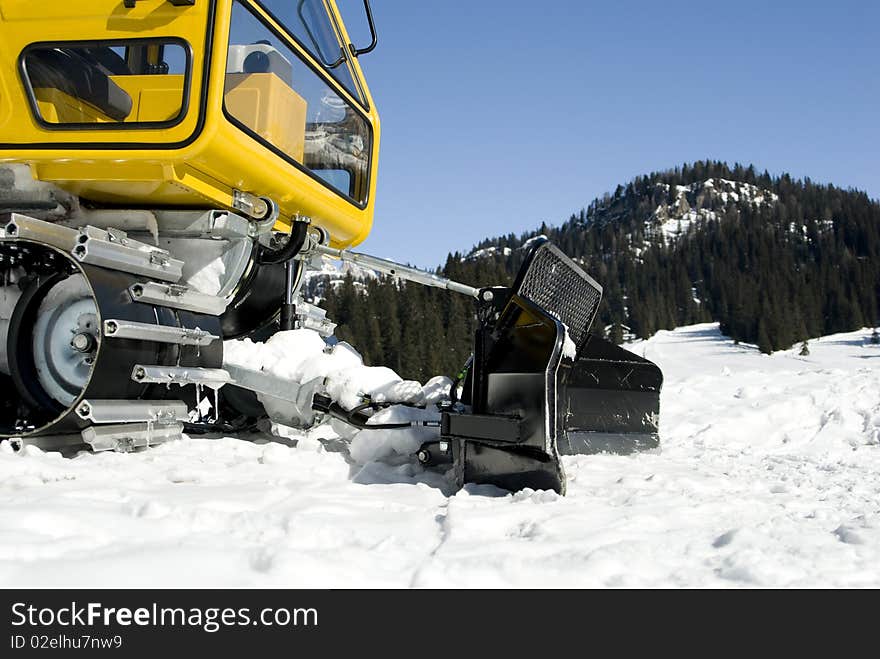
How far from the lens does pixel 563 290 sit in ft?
14.1

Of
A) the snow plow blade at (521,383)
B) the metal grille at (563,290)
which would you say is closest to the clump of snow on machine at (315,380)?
the snow plow blade at (521,383)

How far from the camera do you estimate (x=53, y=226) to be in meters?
3.79

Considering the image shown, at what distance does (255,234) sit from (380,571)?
8.85 feet

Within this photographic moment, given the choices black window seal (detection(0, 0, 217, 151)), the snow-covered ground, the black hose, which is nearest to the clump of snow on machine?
the snow-covered ground

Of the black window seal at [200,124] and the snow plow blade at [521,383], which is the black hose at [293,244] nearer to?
the black window seal at [200,124]

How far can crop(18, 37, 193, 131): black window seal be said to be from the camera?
3.66 metres

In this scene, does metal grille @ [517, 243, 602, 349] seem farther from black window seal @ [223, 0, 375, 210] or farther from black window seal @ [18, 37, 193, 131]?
black window seal @ [18, 37, 193, 131]

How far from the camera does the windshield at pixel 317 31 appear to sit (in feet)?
14.0

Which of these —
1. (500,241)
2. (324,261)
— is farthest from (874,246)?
(324,261)

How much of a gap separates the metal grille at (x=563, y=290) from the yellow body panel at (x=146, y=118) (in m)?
1.54

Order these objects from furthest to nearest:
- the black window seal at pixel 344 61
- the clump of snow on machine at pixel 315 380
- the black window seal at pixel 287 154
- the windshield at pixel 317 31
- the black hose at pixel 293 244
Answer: the black hose at pixel 293 244, the clump of snow on machine at pixel 315 380, the windshield at pixel 317 31, the black window seal at pixel 344 61, the black window seal at pixel 287 154

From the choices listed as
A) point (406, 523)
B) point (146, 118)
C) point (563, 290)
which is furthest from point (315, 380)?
point (406, 523)

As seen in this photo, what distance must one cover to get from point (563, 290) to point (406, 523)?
2.02 m
